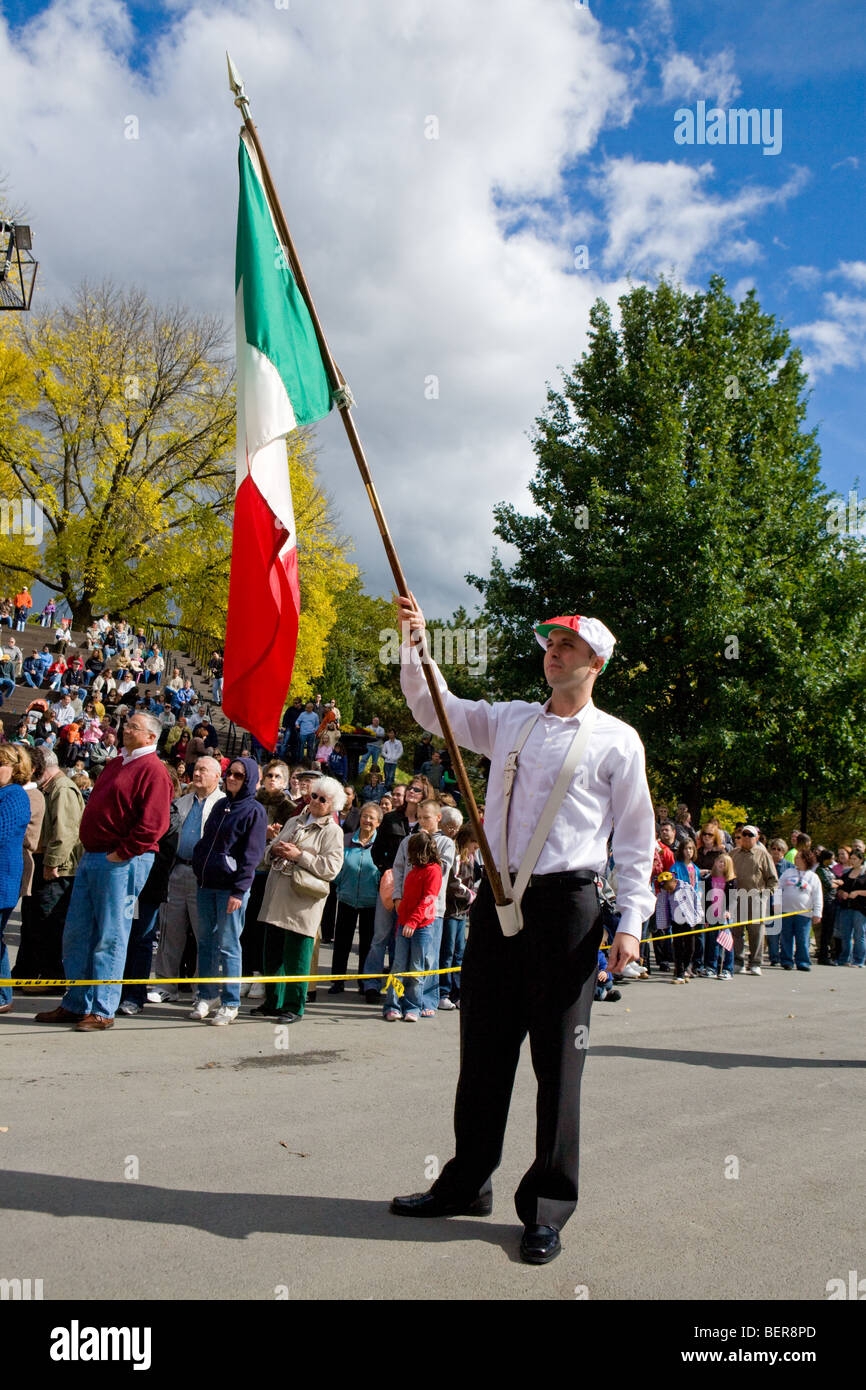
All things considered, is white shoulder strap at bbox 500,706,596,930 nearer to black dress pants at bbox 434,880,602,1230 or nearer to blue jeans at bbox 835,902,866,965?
black dress pants at bbox 434,880,602,1230

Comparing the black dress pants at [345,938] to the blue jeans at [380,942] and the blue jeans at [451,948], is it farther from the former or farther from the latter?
the blue jeans at [451,948]

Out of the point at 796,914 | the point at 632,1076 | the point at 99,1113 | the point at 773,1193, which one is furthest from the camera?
the point at 796,914

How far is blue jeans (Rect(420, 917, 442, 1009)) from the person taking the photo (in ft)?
28.3

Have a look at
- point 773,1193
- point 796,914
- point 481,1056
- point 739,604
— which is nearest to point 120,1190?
point 481,1056

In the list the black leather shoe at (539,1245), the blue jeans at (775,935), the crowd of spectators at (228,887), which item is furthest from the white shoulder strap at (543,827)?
the blue jeans at (775,935)

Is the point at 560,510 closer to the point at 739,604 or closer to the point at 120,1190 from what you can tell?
the point at 739,604

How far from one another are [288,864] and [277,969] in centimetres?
128

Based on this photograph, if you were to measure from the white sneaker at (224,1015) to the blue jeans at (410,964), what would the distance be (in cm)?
141

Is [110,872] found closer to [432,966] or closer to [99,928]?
[99,928]

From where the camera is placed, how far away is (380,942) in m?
9.47

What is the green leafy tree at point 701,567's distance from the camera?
21.7 metres

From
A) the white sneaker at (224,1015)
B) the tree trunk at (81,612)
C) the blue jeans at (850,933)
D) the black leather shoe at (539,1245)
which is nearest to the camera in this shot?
the black leather shoe at (539,1245)

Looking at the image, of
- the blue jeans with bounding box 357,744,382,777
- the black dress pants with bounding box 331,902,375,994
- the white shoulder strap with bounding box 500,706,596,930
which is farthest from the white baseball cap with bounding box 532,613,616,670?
the blue jeans with bounding box 357,744,382,777

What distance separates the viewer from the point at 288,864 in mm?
7852
